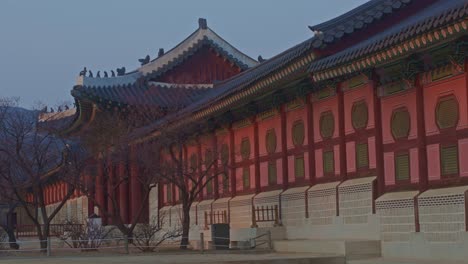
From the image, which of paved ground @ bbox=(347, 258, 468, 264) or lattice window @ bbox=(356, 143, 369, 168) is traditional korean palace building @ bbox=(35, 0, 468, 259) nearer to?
lattice window @ bbox=(356, 143, 369, 168)

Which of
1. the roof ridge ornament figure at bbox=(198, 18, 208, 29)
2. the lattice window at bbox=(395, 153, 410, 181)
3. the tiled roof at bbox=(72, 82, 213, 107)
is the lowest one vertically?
the lattice window at bbox=(395, 153, 410, 181)

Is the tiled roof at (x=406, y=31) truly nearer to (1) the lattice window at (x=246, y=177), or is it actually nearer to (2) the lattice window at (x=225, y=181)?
(1) the lattice window at (x=246, y=177)

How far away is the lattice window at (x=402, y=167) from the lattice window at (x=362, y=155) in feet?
5.78

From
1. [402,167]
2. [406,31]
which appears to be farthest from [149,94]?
[406,31]

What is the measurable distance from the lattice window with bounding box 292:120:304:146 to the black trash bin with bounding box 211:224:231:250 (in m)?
4.23

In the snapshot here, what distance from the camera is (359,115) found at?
2350 centimetres

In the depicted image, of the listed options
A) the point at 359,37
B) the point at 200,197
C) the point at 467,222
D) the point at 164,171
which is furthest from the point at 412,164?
the point at 200,197

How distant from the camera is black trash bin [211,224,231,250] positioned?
1142 inches

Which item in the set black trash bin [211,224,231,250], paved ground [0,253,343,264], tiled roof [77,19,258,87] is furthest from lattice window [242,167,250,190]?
tiled roof [77,19,258,87]

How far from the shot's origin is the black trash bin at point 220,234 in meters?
29.0

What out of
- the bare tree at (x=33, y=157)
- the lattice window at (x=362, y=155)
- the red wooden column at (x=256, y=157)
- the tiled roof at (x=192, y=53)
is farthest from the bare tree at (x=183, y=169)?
the tiled roof at (x=192, y=53)

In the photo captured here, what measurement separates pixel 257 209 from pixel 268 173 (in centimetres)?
144

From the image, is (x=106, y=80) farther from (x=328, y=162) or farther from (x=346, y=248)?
(x=346, y=248)

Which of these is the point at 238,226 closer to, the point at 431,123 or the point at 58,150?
the point at 58,150
